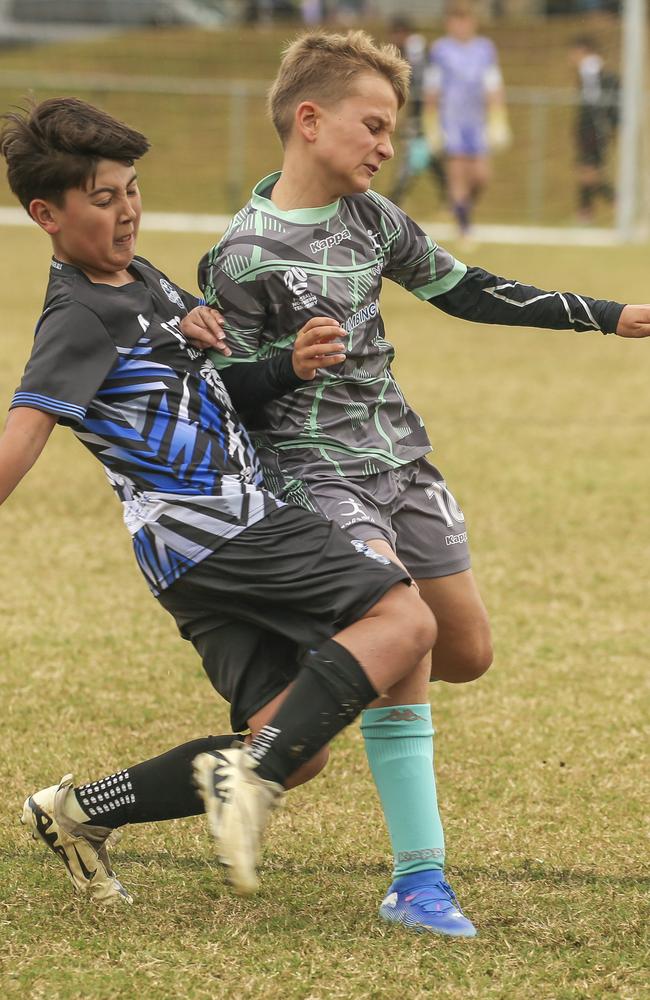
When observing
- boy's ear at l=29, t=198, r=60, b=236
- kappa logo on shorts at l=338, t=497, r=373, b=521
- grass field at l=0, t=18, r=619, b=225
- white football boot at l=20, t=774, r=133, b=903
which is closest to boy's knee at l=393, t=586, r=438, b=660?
kappa logo on shorts at l=338, t=497, r=373, b=521

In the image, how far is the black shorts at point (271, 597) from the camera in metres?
2.66

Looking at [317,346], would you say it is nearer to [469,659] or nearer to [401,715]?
[401,715]

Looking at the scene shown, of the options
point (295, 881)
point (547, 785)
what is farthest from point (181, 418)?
point (547, 785)

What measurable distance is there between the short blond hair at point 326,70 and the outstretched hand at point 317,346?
53 centimetres

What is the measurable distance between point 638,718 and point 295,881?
1397 mm

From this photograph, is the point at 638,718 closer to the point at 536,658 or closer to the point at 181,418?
the point at 536,658

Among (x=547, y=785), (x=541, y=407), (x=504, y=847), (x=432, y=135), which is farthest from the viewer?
(x=432, y=135)

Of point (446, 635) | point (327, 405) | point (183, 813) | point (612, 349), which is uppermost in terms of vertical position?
point (327, 405)

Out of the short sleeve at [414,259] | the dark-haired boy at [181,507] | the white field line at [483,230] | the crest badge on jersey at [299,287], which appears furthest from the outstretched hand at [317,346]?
the white field line at [483,230]

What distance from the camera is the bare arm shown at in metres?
2.60

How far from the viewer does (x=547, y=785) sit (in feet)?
11.8

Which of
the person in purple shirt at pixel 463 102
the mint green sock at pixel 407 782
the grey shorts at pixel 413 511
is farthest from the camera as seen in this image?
the person in purple shirt at pixel 463 102

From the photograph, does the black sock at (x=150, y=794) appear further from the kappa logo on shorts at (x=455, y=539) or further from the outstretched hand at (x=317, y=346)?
the outstretched hand at (x=317, y=346)

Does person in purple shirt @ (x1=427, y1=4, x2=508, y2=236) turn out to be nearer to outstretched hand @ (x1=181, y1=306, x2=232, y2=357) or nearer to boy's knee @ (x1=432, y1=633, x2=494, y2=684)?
boy's knee @ (x1=432, y1=633, x2=494, y2=684)
